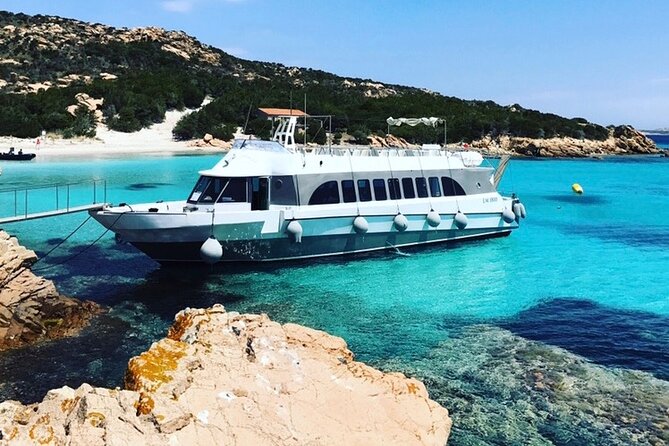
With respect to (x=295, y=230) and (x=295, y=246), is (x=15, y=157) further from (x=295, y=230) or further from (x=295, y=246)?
(x=295, y=230)

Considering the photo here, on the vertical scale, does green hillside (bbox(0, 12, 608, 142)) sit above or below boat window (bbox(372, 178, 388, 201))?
above

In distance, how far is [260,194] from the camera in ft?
53.3

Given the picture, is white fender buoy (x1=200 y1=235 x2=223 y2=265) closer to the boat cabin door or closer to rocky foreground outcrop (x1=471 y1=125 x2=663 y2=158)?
the boat cabin door

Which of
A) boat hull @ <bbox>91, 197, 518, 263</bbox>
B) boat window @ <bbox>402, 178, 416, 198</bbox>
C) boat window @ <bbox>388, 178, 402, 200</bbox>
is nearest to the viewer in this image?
boat hull @ <bbox>91, 197, 518, 263</bbox>

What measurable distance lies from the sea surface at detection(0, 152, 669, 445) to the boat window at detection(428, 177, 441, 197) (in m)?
1.98

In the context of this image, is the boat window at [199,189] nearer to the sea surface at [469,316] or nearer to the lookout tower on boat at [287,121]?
the sea surface at [469,316]

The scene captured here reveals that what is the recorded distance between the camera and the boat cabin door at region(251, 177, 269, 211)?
16109 mm

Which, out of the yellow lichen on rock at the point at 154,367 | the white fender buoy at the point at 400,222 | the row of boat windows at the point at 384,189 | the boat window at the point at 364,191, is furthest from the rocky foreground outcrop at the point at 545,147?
the yellow lichen on rock at the point at 154,367

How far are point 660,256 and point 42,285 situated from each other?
19.8 meters

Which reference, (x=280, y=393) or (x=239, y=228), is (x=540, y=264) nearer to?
(x=239, y=228)

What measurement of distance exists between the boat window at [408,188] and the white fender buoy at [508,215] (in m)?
4.38

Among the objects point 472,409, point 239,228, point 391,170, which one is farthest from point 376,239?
point 472,409

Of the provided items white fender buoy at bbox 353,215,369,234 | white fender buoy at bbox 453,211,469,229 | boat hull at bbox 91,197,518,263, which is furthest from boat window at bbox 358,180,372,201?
white fender buoy at bbox 453,211,469,229

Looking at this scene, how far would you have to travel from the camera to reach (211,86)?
248 ft
